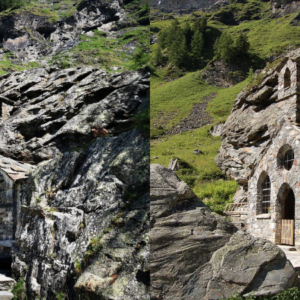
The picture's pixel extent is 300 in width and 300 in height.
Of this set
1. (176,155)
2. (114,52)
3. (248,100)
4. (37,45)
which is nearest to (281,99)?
(248,100)

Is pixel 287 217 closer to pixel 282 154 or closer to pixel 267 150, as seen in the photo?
pixel 282 154

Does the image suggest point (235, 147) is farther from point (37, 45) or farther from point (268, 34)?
point (268, 34)

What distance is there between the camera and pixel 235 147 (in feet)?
42.0

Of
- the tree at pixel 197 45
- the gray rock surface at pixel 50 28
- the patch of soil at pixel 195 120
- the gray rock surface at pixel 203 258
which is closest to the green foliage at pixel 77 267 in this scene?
the gray rock surface at pixel 203 258

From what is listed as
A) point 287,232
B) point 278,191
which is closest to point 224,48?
point 278,191

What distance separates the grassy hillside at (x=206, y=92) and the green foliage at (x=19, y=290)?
6457 mm

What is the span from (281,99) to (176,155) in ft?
14.7

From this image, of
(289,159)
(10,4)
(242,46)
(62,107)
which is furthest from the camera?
(10,4)

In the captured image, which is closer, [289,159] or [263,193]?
[289,159]

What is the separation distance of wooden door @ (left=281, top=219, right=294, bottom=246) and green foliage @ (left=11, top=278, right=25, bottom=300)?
18.5ft

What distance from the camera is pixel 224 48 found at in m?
26.1

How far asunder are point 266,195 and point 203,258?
584 centimetres

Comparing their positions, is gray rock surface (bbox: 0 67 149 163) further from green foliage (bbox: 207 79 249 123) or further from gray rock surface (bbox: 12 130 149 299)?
green foliage (bbox: 207 79 249 123)

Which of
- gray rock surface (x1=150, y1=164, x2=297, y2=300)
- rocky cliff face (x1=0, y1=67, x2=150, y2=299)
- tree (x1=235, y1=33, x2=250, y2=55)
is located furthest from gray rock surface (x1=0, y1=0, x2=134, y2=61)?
gray rock surface (x1=150, y1=164, x2=297, y2=300)
